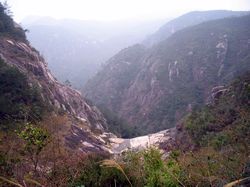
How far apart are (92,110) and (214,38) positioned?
8034 cm

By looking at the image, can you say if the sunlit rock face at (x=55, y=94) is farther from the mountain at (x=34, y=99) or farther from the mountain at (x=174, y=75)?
the mountain at (x=174, y=75)

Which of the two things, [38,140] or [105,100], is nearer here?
[38,140]

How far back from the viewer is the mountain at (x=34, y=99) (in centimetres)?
3067

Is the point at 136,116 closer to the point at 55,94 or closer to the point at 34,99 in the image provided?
the point at 55,94

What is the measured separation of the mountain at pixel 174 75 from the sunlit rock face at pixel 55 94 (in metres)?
40.0

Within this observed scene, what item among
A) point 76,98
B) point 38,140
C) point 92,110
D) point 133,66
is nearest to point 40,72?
point 76,98

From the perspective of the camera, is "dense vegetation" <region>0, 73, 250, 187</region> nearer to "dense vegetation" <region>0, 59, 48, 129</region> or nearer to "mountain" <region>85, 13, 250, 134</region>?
"dense vegetation" <region>0, 59, 48, 129</region>

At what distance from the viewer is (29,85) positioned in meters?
38.2

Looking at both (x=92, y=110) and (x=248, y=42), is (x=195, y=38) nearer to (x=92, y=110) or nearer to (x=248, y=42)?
(x=248, y=42)

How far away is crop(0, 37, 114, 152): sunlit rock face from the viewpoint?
38.2m

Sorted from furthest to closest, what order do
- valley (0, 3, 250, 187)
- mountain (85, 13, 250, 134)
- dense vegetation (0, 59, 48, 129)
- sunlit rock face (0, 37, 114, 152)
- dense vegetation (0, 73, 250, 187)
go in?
mountain (85, 13, 250, 134)
sunlit rock face (0, 37, 114, 152)
dense vegetation (0, 59, 48, 129)
valley (0, 3, 250, 187)
dense vegetation (0, 73, 250, 187)

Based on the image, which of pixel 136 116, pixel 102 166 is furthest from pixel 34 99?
pixel 136 116

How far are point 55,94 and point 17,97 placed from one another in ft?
38.5

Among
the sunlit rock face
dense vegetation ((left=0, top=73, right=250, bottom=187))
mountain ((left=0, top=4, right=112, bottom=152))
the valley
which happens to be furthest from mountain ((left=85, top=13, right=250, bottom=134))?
dense vegetation ((left=0, top=73, right=250, bottom=187))
